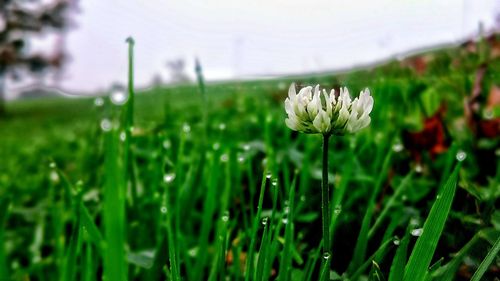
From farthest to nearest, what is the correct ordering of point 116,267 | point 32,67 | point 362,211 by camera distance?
point 32,67 < point 362,211 < point 116,267

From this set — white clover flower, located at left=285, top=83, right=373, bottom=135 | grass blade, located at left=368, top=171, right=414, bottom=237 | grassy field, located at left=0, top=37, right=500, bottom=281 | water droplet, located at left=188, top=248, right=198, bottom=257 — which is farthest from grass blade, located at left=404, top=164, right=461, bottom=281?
water droplet, located at left=188, top=248, right=198, bottom=257

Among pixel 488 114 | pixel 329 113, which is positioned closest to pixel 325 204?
pixel 329 113

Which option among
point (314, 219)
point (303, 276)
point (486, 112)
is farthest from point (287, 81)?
point (303, 276)

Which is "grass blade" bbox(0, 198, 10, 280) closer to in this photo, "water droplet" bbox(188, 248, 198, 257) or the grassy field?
the grassy field

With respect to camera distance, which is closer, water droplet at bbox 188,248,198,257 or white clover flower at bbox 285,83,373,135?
white clover flower at bbox 285,83,373,135

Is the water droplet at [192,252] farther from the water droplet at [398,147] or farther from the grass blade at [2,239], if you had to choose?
the water droplet at [398,147]

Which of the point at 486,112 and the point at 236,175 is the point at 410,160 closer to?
the point at 486,112
